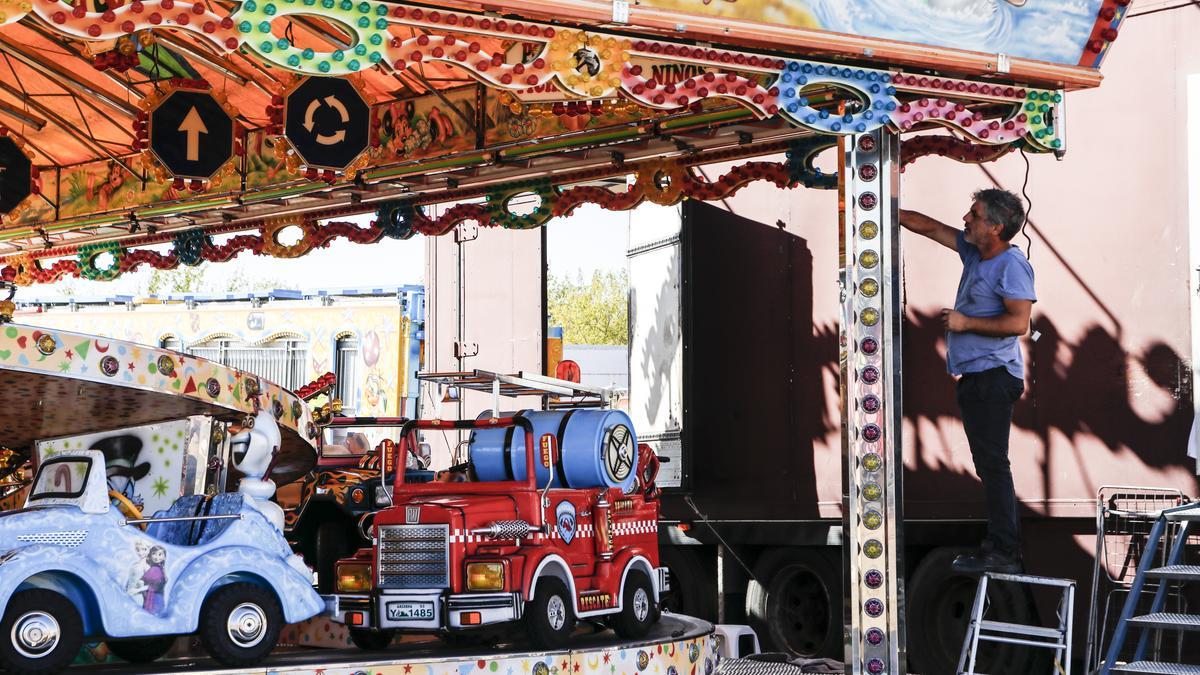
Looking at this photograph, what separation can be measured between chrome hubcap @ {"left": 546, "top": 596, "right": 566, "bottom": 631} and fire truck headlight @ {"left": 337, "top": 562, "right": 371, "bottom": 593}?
3.46 feet

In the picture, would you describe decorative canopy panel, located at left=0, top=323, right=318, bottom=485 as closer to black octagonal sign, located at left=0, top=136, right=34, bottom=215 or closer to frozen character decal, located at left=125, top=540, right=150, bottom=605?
frozen character decal, located at left=125, top=540, right=150, bottom=605

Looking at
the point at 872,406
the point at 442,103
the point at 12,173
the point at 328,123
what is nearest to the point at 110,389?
the point at 328,123

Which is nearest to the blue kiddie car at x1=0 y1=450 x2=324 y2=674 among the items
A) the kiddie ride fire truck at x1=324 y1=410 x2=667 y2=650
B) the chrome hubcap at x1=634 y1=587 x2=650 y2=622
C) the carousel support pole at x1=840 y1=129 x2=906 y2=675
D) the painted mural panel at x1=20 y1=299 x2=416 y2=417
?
the kiddie ride fire truck at x1=324 y1=410 x2=667 y2=650

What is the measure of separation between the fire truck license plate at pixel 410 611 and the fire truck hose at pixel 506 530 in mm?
513

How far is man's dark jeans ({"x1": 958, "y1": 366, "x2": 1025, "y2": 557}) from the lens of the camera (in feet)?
28.2

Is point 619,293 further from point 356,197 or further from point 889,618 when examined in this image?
point 889,618

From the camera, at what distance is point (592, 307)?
68312 mm

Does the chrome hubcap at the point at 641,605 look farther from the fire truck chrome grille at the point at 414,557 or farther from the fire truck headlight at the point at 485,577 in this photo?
the fire truck chrome grille at the point at 414,557

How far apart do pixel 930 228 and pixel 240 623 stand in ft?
15.6

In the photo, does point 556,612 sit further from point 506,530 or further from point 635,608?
point 635,608

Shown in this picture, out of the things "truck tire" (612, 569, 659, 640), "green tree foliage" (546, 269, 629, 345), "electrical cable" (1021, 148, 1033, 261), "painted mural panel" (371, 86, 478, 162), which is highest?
"green tree foliage" (546, 269, 629, 345)

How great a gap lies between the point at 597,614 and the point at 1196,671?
3.34m

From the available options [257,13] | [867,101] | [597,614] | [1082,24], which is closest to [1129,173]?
[1082,24]

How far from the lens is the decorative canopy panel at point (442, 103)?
696cm
